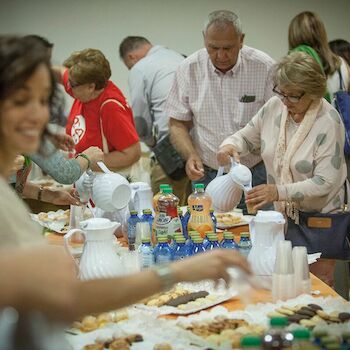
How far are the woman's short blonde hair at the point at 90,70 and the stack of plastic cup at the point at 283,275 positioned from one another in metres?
1.92

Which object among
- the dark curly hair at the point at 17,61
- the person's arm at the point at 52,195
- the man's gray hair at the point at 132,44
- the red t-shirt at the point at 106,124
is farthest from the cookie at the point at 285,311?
the man's gray hair at the point at 132,44

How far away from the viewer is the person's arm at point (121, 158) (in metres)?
4.22

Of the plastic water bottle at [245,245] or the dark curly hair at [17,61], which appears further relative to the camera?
the plastic water bottle at [245,245]

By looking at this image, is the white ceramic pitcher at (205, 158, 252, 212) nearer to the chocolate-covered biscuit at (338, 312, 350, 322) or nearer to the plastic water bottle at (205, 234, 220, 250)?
the plastic water bottle at (205, 234, 220, 250)

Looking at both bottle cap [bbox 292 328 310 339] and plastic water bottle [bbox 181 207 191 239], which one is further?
plastic water bottle [bbox 181 207 191 239]

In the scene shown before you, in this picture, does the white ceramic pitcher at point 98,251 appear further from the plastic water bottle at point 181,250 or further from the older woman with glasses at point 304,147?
the older woman with glasses at point 304,147

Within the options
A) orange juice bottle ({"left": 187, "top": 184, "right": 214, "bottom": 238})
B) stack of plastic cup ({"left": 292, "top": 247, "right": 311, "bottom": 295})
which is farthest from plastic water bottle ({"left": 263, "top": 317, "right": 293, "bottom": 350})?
orange juice bottle ({"left": 187, "top": 184, "right": 214, "bottom": 238})

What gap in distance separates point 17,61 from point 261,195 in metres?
2.03

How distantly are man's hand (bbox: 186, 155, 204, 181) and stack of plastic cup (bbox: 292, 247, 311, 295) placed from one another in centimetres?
135

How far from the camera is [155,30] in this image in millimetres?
7172

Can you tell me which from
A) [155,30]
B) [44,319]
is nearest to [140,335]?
[44,319]

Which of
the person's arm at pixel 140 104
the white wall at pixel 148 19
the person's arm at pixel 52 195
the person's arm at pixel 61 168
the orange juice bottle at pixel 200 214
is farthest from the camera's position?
the white wall at pixel 148 19

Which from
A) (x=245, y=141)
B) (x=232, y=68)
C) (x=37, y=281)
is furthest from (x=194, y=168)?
(x=37, y=281)

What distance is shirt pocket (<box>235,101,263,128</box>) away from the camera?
4.33 metres
